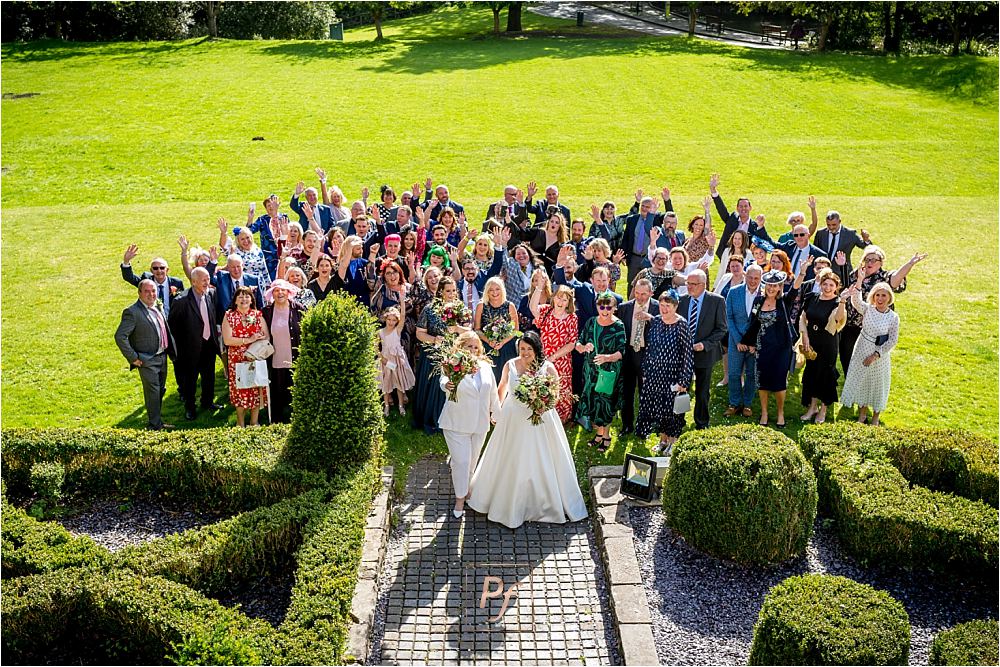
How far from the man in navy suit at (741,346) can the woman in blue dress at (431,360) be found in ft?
12.8

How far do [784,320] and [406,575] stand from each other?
249 inches

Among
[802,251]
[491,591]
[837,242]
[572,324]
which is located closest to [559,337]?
[572,324]

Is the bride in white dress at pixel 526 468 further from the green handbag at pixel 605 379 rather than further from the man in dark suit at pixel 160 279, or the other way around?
the man in dark suit at pixel 160 279

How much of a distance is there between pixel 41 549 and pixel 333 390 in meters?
3.34

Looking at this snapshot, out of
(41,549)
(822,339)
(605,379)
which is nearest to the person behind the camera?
(41,549)

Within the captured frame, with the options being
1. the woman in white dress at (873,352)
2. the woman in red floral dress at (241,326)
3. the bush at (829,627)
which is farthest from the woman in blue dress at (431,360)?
the bush at (829,627)

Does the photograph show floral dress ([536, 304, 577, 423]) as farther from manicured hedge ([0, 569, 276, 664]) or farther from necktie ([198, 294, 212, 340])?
manicured hedge ([0, 569, 276, 664])

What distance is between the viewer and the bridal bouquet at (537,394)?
9.40 metres

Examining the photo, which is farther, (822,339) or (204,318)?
(204,318)

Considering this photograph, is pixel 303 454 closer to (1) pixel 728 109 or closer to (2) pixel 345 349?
(2) pixel 345 349

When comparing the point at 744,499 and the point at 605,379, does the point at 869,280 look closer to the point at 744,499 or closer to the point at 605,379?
the point at 605,379

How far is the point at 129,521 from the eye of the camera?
989cm

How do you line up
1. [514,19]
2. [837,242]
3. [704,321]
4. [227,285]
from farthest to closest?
[514,19] → [837,242] → [227,285] → [704,321]

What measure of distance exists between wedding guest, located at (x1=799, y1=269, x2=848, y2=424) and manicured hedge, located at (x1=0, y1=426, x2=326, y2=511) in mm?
7343
